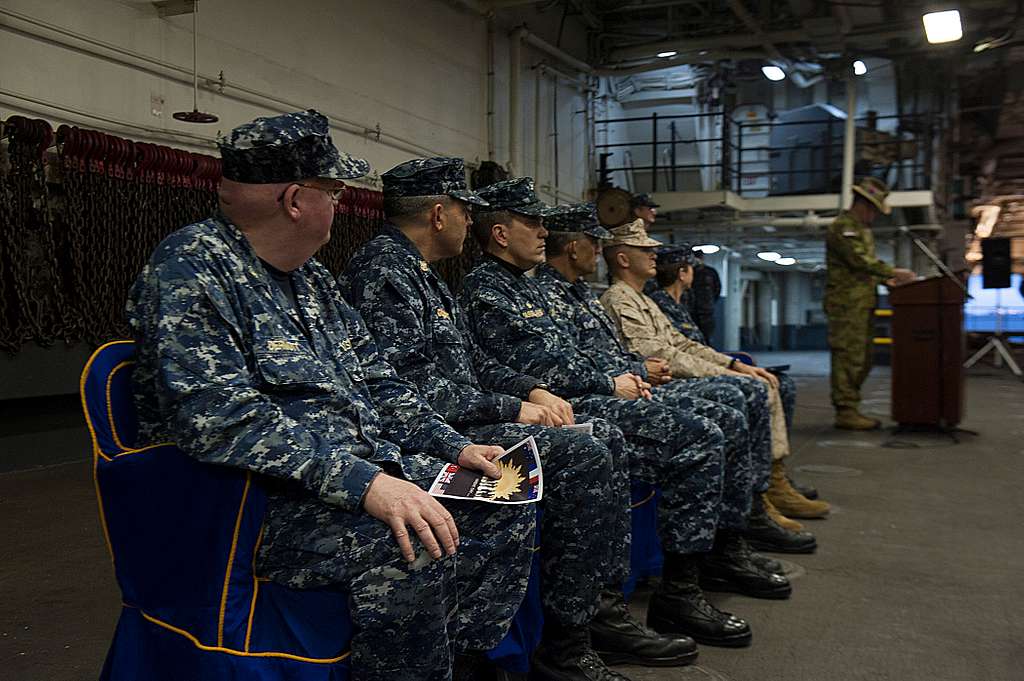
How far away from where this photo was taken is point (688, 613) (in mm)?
2510

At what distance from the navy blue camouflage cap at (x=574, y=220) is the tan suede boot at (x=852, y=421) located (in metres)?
4.16

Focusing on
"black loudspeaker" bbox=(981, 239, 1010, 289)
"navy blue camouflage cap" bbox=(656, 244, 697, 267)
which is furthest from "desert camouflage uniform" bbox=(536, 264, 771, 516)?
"black loudspeaker" bbox=(981, 239, 1010, 289)

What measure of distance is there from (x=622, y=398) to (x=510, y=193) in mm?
751

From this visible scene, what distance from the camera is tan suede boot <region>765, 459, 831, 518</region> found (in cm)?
398

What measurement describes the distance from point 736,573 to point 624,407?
0.72 meters

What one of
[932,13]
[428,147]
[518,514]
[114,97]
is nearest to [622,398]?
[518,514]

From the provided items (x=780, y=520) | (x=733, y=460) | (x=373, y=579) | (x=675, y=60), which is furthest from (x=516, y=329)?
(x=675, y=60)

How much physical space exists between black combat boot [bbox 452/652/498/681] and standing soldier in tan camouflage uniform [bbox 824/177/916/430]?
5217 mm

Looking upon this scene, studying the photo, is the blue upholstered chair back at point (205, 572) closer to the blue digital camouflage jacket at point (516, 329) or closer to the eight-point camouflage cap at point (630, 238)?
the blue digital camouflage jacket at point (516, 329)

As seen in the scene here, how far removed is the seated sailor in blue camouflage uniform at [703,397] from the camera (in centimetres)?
292

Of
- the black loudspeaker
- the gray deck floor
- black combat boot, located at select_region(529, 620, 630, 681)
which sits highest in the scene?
the black loudspeaker

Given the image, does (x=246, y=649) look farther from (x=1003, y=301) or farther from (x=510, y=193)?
(x=1003, y=301)

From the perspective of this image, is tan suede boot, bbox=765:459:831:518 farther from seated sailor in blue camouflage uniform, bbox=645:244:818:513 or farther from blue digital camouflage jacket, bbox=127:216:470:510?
blue digital camouflage jacket, bbox=127:216:470:510

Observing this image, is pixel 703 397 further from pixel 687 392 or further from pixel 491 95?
pixel 491 95
